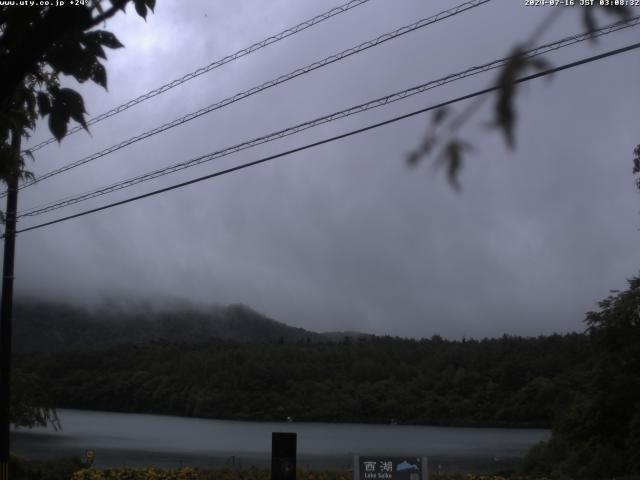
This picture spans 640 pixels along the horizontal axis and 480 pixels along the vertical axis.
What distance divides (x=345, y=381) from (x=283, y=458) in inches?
840

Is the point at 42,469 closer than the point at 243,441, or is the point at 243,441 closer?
the point at 42,469

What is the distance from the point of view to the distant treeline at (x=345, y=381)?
31.7 metres

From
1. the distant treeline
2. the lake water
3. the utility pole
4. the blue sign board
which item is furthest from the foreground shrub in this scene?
the blue sign board

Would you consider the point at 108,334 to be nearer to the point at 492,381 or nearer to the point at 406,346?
the point at 406,346

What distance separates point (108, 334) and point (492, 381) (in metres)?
34.7

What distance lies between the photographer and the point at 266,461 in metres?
26.8

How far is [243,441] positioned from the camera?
3359 cm

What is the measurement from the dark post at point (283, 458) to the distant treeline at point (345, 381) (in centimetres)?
1685

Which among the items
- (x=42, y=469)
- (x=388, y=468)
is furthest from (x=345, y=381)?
(x=388, y=468)

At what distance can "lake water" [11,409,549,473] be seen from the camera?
92.7 ft

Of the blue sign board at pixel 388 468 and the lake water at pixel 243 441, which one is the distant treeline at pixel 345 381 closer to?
the lake water at pixel 243 441

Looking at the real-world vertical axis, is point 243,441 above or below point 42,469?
above

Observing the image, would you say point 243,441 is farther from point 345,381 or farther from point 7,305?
point 7,305

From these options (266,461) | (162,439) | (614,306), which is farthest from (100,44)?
(162,439)
